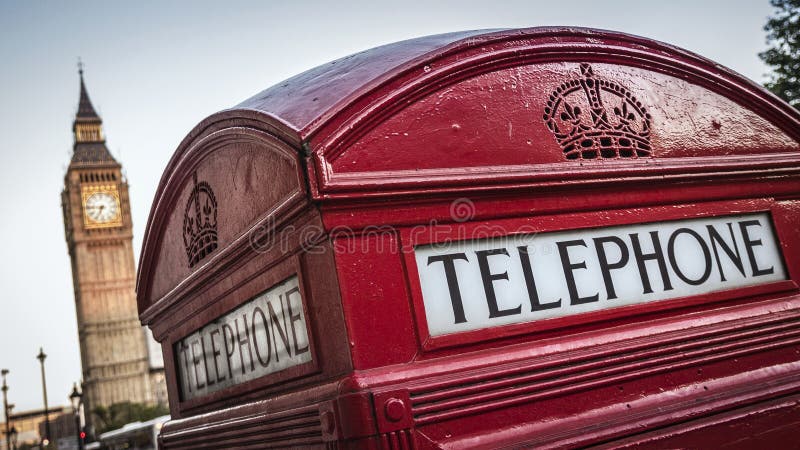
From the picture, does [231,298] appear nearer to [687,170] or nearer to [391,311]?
[391,311]

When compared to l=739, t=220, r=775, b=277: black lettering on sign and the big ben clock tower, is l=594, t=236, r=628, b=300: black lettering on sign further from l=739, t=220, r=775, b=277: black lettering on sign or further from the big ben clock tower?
the big ben clock tower

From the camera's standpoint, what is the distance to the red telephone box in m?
1.32

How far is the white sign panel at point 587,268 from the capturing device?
1.40m

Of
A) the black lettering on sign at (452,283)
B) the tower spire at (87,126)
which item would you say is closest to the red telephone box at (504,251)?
the black lettering on sign at (452,283)

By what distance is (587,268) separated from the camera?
1529 mm

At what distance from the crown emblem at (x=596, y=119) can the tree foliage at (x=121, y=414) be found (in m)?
54.4

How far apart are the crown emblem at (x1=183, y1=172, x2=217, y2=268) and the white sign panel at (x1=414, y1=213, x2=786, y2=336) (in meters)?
0.69

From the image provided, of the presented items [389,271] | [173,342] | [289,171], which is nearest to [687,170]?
[389,271]

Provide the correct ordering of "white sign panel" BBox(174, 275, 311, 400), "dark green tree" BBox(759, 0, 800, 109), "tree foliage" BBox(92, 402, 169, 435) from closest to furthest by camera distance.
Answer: "white sign panel" BBox(174, 275, 311, 400)
"dark green tree" BBox(759, 0, 800, 109)
"tree foliage" BBox(92, 402, 169, 435)

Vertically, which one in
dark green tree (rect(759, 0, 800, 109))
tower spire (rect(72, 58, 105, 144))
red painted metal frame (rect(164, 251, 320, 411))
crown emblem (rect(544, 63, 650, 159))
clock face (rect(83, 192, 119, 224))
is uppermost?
tower spire (rect(72, 58, 105, 144))

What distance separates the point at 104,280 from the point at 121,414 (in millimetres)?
15121

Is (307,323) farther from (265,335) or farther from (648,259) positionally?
(648,259)

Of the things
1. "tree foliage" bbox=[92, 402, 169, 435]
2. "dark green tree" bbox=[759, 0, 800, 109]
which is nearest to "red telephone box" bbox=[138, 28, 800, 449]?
"dark green tree" bbox=[759, 0, 800, 109]

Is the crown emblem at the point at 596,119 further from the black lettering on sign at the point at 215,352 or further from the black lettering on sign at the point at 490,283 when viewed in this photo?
the black lettering on sign at the point at 215,352
